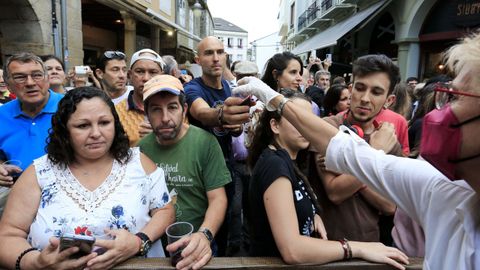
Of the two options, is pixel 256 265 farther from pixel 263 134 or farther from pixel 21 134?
pixel 21 134

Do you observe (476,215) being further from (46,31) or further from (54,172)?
(46,31)

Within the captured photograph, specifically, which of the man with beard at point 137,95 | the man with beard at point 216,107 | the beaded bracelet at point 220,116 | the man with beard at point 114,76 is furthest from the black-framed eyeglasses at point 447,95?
the man with beard at point 114,76

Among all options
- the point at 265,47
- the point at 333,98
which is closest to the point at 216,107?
the point at 333,98

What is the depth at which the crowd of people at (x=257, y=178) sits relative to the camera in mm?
1029

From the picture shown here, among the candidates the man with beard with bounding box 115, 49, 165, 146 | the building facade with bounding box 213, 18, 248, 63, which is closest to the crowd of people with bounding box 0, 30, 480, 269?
the man with beard with bounding box 115, 49, 165, 146

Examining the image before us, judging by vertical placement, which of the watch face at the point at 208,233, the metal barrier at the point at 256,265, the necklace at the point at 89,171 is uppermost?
the necklace at the point at 89,171

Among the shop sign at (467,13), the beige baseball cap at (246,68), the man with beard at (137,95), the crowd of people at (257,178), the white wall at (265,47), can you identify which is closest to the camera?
the crowd of people at (257,178)

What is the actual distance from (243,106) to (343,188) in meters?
0.68

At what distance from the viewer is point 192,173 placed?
191cm

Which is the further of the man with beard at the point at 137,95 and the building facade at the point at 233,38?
the building facade at the point at 233,38

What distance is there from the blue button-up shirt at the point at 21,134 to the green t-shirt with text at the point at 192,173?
1099 millimetres

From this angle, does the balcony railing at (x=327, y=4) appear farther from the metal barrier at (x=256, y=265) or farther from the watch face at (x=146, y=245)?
the watch face at (x=146, y=245)

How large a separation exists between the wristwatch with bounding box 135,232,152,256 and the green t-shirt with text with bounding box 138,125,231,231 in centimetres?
40

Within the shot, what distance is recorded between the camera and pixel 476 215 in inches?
38.6
